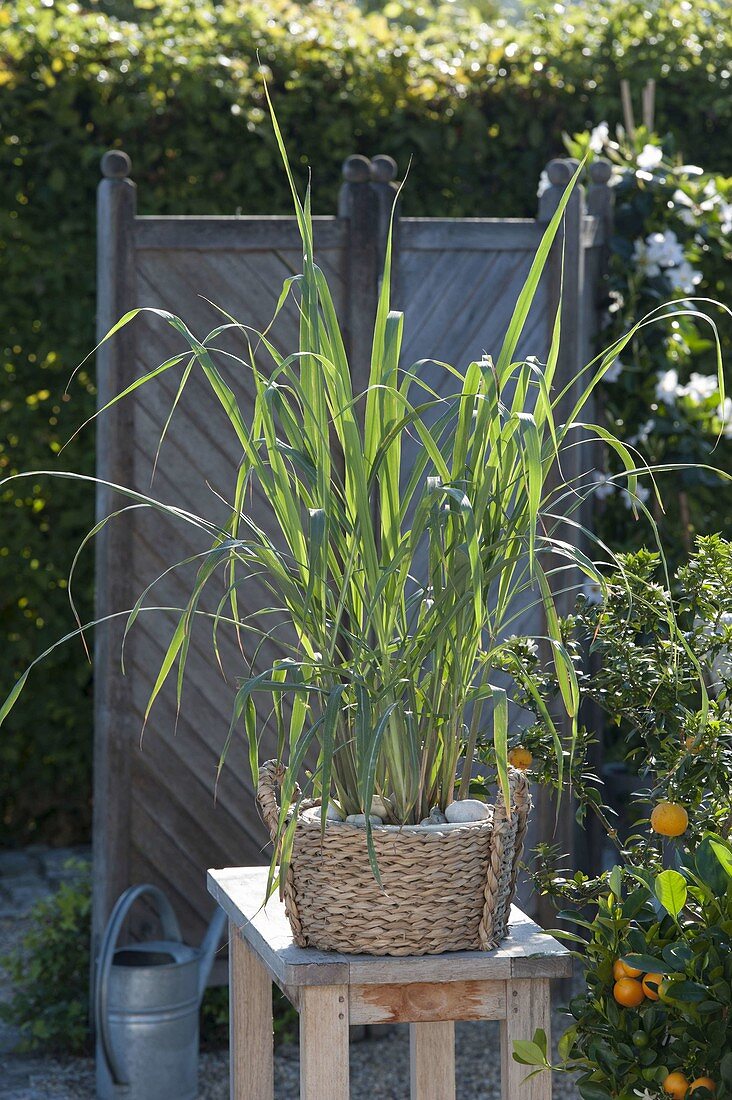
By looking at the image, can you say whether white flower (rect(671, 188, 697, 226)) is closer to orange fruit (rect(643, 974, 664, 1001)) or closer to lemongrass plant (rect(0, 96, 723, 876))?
lemongrass plant (rect(0, 96, 723, 876))

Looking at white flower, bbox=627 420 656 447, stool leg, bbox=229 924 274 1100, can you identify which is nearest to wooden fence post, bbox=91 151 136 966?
stool leg, bbox=229 924 274 1100

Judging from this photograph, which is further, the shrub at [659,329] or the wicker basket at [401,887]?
the shrub at [659,329]

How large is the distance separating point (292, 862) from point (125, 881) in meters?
1.39

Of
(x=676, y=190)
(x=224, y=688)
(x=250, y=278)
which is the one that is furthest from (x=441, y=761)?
(x=676, y=190)

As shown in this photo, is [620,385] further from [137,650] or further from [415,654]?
[415,654]

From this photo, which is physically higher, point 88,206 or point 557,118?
point 557,118

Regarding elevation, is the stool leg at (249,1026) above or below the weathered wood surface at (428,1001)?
below

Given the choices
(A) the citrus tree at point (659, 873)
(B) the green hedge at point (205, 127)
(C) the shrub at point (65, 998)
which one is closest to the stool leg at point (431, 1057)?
(A) the citrus tree at point (659, 873)

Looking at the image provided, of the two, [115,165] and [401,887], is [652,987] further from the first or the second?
[115,165]

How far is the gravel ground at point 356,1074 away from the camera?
8.87ft

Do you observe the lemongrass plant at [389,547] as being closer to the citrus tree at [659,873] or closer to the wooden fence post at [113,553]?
the citrus tree at [659,873]

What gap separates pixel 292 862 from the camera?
1521 millimetres

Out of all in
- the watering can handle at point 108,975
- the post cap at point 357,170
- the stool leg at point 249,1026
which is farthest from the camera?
the post cap at point 357,170

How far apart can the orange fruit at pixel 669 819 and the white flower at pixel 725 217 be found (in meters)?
2.13
